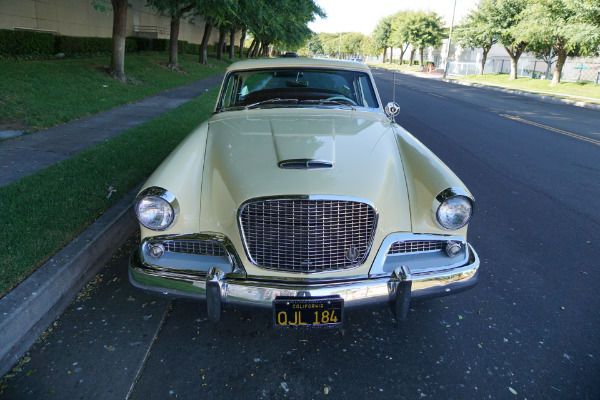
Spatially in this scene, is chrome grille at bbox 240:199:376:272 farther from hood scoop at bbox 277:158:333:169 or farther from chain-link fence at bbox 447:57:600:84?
chain-link fence at bbox 447:57:600:84

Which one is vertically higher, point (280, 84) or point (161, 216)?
point (280, 84)

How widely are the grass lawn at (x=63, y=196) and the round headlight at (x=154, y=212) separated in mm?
1049

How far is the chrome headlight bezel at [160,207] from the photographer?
246 centimetres

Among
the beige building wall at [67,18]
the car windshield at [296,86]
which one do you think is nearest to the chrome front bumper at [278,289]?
the car windshield at [296,86]

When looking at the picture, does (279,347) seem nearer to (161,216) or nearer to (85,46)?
(161,216)

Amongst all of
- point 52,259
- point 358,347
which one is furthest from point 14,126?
point 358,347

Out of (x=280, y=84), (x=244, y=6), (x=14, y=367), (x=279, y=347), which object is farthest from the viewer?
(x=244, y=6)

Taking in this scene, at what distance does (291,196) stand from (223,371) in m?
1.06

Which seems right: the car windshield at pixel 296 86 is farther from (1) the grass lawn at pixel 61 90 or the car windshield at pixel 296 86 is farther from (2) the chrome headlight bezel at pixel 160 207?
(1) the grass lawn at pixel 61 90

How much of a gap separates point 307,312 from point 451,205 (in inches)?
42.4

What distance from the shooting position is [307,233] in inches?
92.0

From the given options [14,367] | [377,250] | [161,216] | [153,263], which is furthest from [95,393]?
[377,250]

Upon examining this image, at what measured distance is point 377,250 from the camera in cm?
243

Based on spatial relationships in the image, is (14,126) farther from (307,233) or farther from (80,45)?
(80,45)
